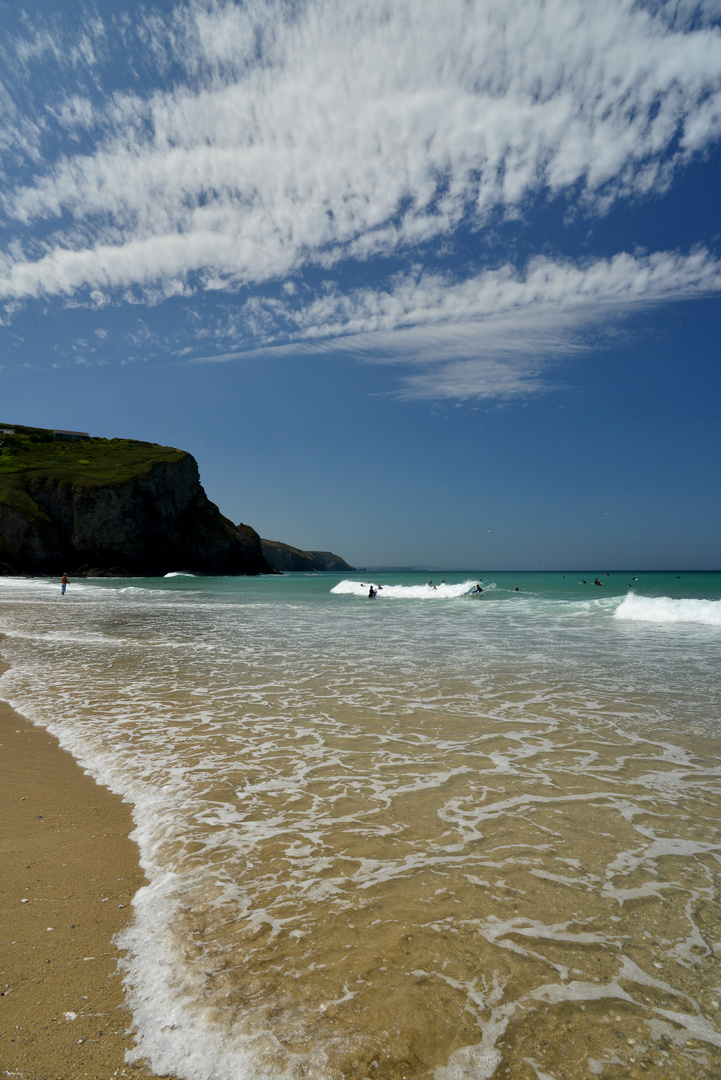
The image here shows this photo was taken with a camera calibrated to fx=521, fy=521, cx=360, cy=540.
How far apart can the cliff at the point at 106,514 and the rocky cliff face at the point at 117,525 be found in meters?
0.15

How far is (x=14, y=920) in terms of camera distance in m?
3.64

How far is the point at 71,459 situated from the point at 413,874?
113862mm

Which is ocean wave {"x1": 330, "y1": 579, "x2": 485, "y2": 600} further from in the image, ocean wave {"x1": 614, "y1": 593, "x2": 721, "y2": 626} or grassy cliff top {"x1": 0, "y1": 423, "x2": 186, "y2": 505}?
grassy cliff top {"x1": 0, "y1": 423, "x2": 186, "y2": 505}

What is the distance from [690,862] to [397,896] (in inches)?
105

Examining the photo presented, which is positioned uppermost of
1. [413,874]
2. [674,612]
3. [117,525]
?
[117,525]

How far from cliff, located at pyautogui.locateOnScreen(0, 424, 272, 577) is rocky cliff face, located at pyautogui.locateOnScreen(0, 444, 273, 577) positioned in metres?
0.15

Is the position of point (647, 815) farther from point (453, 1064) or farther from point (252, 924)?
point (252, 924)

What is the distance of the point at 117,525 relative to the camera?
86.6 metres

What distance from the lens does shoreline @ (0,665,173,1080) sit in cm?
262

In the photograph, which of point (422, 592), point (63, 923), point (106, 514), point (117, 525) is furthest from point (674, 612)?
point (106, 514)

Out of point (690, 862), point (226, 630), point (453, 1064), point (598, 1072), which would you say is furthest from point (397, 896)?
point (226, 630)

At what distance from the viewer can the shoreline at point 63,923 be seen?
8.61 feet

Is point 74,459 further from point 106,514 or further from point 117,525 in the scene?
point 117,525

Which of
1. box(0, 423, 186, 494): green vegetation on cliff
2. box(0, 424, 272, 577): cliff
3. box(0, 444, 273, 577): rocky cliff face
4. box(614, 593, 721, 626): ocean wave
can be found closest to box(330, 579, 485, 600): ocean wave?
box(614, 593, 721, 626): ocean wave
